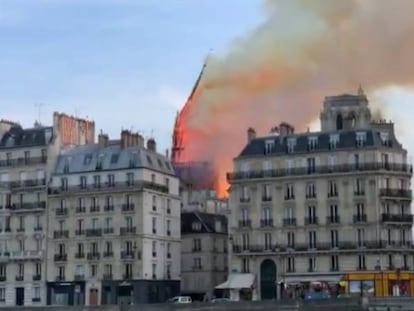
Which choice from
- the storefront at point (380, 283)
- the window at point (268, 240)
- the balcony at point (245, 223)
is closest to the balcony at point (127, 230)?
the balcony at point (245, 223)

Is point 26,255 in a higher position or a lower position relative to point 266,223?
lower

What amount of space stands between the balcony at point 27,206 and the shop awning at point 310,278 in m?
24.2

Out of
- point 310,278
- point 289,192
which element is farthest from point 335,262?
point 289,192

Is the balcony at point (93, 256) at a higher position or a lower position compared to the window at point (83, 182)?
lower

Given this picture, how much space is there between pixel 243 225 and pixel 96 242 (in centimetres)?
1393

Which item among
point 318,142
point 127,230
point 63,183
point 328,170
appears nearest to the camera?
point 328,170

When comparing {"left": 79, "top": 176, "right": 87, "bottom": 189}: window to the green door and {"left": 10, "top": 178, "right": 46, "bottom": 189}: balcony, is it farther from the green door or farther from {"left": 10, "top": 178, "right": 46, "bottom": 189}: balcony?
the green door

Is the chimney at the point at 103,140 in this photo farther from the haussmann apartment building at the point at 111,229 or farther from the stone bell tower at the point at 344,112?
the stone bell tower at the point at 344,112

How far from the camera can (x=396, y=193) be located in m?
85.4

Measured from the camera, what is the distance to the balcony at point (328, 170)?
85.3m

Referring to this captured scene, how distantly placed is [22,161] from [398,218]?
36.2 meters

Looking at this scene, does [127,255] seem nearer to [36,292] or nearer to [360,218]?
[36,292]

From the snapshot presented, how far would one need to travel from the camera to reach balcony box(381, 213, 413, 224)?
276ft

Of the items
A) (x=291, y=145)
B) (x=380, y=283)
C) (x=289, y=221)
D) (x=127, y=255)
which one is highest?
(x=291, y=145)
